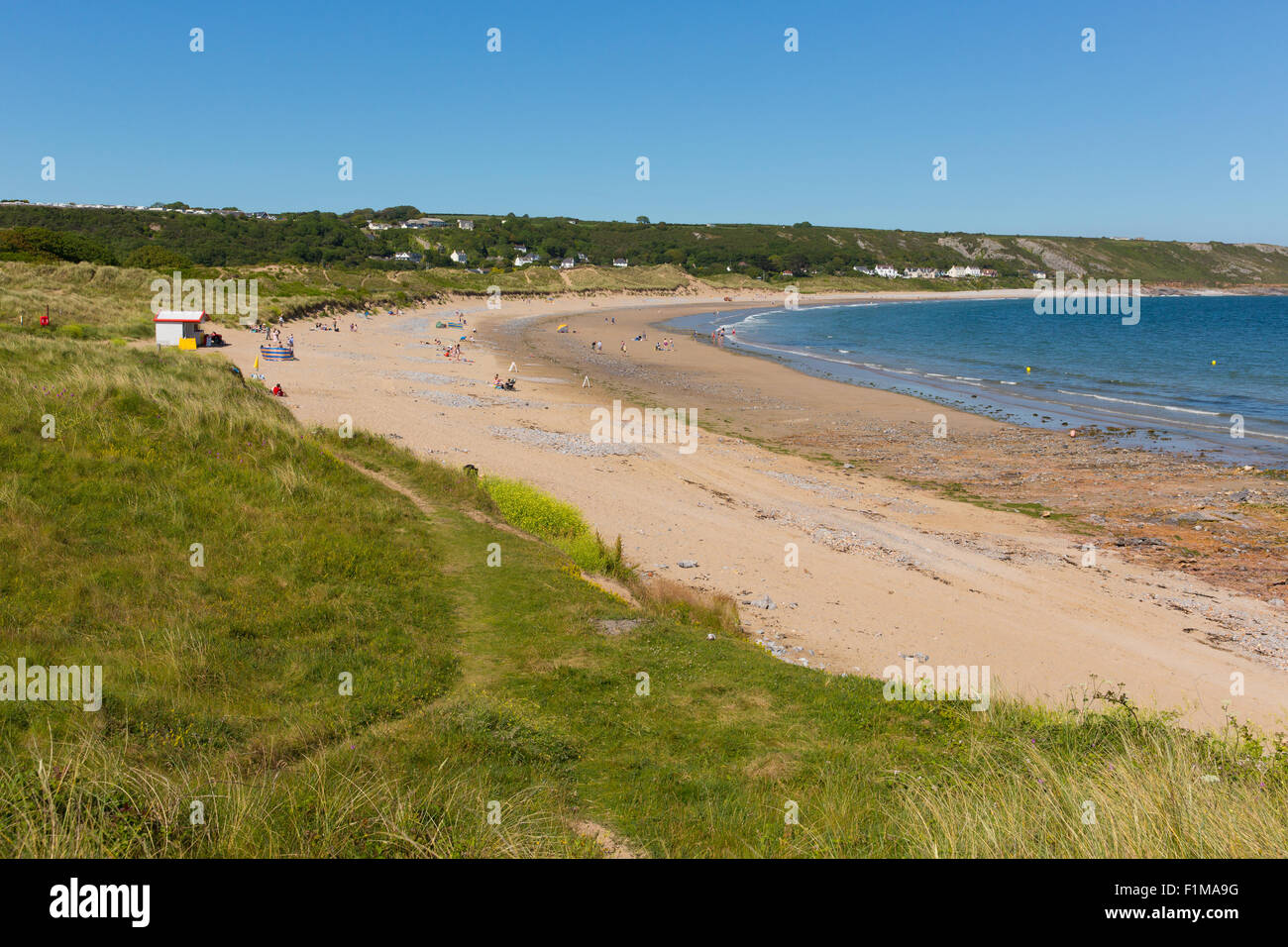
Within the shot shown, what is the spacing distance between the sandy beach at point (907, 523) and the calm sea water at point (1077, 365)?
5.55 metres

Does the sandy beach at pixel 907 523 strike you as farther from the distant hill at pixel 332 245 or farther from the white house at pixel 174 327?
the distant hill at pixel 332 245

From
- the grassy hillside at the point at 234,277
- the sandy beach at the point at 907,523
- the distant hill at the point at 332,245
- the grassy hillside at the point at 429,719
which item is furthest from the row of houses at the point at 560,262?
the grassy hillside at the point at 429,719

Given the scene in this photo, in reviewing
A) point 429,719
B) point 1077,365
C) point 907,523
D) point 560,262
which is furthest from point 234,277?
point 560,262

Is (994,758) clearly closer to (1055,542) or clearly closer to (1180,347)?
(1055,542)

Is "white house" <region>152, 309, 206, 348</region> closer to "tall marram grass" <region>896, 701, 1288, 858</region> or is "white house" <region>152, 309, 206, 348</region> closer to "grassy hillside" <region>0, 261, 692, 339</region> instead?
"grassy hillside" <region>0, 261, 692, 339</region>

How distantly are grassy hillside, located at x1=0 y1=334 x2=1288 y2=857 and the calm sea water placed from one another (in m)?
27.8

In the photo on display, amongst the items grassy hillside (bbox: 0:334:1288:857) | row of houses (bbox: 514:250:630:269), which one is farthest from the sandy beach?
row of houses (bbox: 514:250:630:269)

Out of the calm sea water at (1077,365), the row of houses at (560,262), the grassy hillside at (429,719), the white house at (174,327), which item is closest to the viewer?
the grassy hillside at (429,719)

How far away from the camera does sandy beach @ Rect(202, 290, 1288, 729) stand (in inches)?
522

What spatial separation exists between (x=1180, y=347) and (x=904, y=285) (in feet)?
391

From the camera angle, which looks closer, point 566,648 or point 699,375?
point 566,648

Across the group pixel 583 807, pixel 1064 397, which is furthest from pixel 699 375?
pixel 583 807

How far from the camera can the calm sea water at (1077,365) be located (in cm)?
3622
